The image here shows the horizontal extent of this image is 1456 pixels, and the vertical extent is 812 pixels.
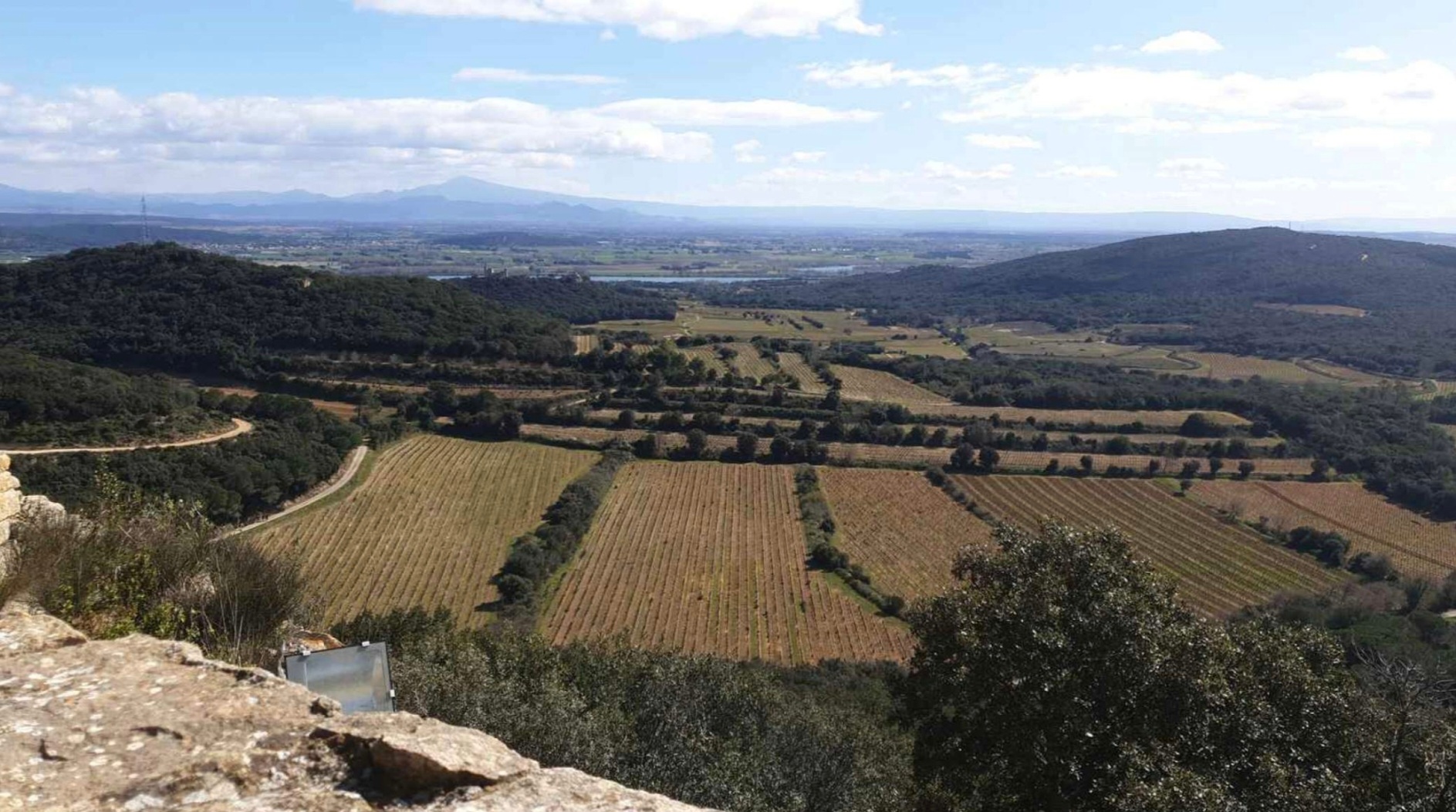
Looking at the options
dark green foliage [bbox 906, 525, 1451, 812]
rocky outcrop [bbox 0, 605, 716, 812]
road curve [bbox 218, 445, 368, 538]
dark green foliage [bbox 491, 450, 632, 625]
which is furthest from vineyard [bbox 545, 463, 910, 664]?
rocky outcrop [bbox 0, 605, 716, 812]

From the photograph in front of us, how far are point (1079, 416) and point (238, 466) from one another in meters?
82.1

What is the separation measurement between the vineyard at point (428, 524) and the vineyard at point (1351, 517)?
2182 inches

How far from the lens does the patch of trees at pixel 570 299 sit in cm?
15525

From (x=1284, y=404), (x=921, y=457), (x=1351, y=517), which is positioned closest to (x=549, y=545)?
(x=921, y=457)

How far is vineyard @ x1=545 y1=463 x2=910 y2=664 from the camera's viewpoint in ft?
135

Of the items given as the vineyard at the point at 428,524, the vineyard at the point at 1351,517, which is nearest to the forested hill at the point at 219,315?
the vineyard at the point at 428,524

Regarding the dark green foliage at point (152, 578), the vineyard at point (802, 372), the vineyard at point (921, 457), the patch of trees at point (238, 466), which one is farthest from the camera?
the vineyard at point (802, 372)

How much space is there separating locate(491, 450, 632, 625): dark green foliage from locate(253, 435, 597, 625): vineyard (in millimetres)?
1166

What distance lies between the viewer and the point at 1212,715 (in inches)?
405

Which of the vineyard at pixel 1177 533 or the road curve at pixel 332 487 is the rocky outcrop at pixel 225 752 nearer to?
the vineyard at pixel 1177 533

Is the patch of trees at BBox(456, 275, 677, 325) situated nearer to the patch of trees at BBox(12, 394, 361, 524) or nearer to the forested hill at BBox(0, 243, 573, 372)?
the forested hill at BBox(0, 243, 573, 372)

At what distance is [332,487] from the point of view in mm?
57938

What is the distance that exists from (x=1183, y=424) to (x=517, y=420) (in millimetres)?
70095

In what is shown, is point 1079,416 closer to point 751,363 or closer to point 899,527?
point 899,527
